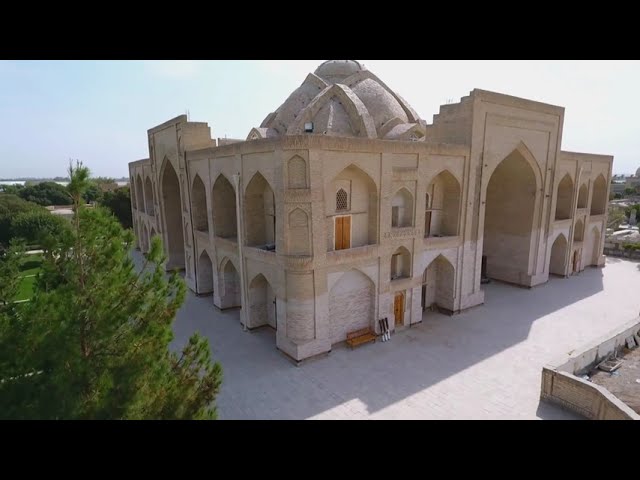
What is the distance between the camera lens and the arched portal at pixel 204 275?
16.3 metres

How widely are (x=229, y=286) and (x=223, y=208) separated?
303 centimetres

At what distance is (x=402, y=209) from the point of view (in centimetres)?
1285

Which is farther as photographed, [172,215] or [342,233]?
[172,215]

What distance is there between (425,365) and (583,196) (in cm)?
1617

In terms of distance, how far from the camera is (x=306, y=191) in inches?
404

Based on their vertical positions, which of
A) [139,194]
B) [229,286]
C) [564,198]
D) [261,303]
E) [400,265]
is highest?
[139,194]

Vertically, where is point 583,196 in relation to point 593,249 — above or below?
above

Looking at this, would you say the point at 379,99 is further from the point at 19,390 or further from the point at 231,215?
the point at 19,390

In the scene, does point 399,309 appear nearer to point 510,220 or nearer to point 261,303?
point 261,303

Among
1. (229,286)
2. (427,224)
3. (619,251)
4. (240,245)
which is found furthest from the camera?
(619,251)

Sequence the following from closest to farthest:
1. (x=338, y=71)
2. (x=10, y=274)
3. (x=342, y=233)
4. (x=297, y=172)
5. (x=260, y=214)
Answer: (x=10, y=274) < (x=297, y=172) < (x=342, y=233) < (x=260, y=214) < (x=338, y=71)

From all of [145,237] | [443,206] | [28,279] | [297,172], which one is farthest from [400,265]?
[28,279]
